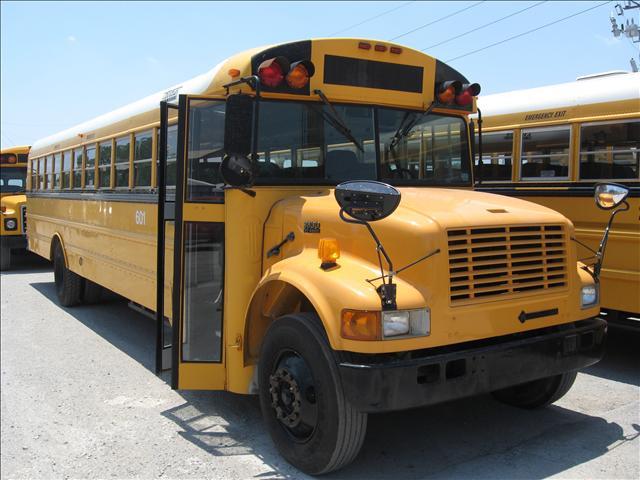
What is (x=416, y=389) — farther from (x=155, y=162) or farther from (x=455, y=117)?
(x=155, y=162)

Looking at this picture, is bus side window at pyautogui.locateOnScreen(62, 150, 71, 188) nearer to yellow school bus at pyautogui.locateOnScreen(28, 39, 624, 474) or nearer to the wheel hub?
yellow school bus at pyautogui.locateOnScreen(28, 39, 624, 474)

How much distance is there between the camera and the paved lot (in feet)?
11.3

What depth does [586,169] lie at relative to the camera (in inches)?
227

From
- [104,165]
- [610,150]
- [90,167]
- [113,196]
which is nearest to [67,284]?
[90,167]

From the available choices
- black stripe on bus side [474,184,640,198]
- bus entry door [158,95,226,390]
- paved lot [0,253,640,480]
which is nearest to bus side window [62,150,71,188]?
paved lot [0,253,640,480]

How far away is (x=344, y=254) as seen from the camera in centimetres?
337

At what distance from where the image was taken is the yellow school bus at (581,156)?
539 cm

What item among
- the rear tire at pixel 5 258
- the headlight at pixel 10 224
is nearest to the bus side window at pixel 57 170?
the headlight at pixel 10 224

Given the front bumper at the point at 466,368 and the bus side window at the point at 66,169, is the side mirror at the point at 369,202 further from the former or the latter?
the bus side window at the point at 66,169

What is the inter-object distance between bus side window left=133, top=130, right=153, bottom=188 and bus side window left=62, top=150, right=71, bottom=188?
2699 millimetres

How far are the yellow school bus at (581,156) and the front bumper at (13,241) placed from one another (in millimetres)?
10454

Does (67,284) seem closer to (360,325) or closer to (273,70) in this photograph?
(273,70)

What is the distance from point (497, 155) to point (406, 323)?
4.16m

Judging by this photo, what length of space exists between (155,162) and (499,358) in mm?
3338
